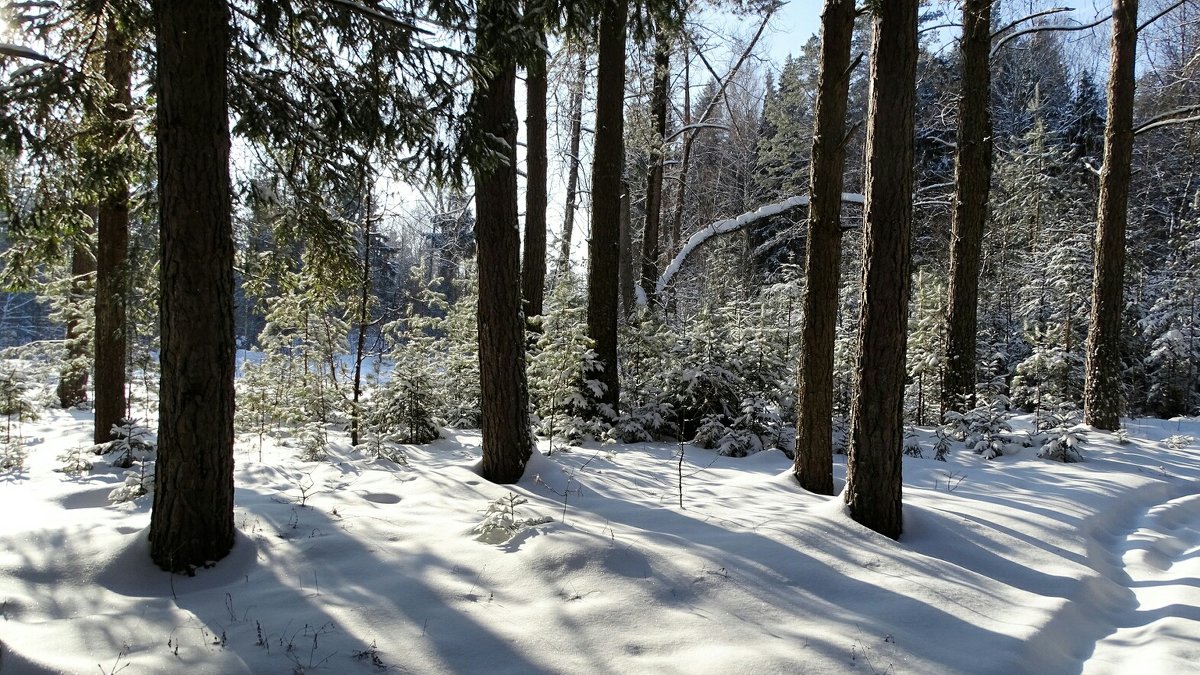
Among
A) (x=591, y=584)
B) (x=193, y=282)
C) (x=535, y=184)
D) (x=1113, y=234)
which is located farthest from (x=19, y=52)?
(x=1113, y=234)

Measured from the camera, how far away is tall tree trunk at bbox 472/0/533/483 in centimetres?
589

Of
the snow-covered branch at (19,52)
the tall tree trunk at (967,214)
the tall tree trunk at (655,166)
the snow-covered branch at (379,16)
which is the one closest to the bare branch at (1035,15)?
the tall tree trunk at (967,214)

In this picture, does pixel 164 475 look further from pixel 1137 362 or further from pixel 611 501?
pixel 1137 362

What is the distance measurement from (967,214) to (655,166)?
20.6ft

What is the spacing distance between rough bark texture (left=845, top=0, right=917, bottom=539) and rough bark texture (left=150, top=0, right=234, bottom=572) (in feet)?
15.0

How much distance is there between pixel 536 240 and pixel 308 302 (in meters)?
3.68

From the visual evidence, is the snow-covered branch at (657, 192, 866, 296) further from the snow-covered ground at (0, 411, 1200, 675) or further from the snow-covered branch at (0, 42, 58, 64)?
the snow-covered branch at (0, 42, 58, 64)

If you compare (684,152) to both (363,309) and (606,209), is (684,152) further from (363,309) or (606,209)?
(363,309)

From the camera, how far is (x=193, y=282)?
3.94 m

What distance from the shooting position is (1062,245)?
16.6 metres

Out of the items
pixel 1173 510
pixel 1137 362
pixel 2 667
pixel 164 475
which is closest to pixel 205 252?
pixel 164 475

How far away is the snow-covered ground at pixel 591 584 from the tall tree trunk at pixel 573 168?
789 cm

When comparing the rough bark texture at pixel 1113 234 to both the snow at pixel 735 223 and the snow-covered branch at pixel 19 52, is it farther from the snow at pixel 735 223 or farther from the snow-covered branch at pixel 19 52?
the snow-covered branch at pixel 19 52

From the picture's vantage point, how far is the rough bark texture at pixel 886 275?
16.4ft
